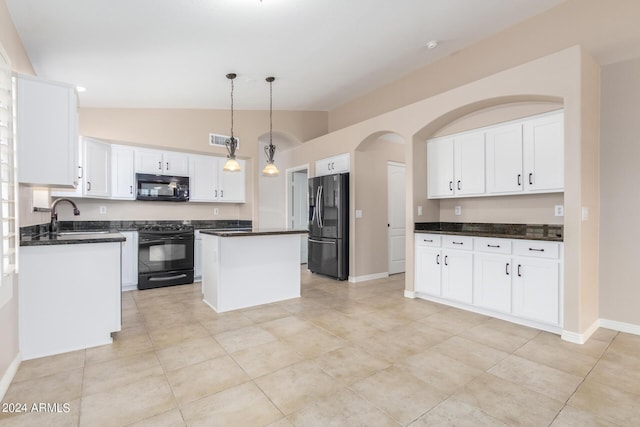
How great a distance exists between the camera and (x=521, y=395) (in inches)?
80.4

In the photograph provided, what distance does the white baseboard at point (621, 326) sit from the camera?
10.0 ft

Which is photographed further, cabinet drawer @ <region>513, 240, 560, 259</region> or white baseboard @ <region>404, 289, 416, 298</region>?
white baseboard @ <region>404, 289, 416, 298</region>

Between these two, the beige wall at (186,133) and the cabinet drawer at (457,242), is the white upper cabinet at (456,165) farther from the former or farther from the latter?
the beige wall at (186,133)

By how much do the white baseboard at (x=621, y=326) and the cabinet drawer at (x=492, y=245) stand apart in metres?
1.15

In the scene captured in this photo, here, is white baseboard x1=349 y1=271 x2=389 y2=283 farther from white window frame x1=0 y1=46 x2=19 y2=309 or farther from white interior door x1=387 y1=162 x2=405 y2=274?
white window frame x1=0 y1=46 x2=19 y2=309

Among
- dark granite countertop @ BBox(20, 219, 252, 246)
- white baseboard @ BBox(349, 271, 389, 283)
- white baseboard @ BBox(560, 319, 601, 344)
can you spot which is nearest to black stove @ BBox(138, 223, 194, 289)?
dark granite countertop @ BBox(20, 219, 252, 246)

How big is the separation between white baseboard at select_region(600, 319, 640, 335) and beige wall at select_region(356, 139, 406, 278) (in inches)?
117

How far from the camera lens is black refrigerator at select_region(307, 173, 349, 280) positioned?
17.2 feet

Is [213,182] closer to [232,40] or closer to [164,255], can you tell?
[164,255]

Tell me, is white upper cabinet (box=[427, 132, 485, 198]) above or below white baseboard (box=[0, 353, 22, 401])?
above

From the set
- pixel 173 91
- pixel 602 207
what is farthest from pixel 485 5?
pixel 173 91

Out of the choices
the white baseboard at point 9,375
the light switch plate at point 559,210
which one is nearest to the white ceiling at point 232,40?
the light switch plate at point 559,210

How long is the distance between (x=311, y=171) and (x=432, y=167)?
8.00ft

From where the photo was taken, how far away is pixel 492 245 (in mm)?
3488
